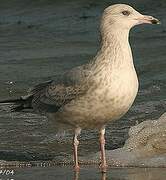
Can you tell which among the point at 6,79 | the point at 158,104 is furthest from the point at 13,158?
the point at 6,79

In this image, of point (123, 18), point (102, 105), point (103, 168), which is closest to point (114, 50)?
point (123, 18)

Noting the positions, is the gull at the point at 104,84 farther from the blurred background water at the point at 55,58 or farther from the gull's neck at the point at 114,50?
the blurred background water at the point at 55,58

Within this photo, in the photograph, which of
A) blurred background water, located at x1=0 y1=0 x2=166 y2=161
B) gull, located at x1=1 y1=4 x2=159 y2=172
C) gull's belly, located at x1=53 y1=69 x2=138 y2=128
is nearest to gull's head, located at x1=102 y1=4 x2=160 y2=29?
gull, located at x1=1 y1=4 x2=159 y2=172

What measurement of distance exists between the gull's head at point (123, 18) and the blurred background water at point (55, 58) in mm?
1556

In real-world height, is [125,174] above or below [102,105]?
below

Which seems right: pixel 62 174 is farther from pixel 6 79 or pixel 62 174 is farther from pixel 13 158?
pixel 6 79

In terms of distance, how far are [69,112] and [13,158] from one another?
0.86 m

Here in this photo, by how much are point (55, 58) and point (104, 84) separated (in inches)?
303

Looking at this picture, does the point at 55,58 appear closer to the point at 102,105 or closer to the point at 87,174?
the point at 102,105

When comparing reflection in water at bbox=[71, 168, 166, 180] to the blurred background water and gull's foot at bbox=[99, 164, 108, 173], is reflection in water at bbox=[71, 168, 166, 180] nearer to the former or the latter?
gull's foot at bbox=[99, 164, 108, 173]

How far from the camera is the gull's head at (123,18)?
26.4ft

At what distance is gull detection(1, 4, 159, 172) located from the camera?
7742mm

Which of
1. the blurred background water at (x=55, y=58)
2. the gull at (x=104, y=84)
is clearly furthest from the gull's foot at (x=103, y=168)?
the blurred background water at (x=55, y=58)

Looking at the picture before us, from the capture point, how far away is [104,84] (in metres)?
7.75
